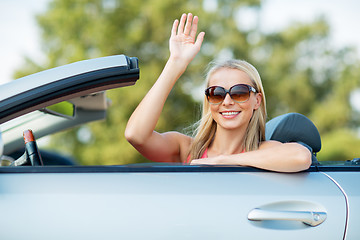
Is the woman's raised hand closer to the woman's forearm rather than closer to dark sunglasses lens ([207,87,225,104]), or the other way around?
the woman's forearm

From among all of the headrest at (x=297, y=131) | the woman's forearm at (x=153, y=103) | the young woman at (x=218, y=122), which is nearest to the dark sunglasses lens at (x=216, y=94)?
the young woman at (x=218, y=122)

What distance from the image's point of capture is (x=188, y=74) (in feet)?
47.6

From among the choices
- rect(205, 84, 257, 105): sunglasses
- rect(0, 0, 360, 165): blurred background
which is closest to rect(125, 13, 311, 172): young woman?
rect(205, 84, 257, 105): sunglasses

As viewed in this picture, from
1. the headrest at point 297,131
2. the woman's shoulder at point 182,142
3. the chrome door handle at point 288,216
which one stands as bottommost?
the chrome door handle at point 288,216

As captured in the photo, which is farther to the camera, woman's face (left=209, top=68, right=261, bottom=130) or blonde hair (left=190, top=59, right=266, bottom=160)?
blonde hair (left=190, top=59, right=266, bottom=160)

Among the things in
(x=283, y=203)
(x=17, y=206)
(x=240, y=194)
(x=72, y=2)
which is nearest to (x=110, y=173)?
(x=17, y=206)

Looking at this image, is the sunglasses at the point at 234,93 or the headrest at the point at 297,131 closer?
the sunglasses at the point at 234,93

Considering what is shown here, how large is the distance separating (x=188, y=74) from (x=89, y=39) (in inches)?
134

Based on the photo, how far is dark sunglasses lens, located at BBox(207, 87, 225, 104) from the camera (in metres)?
2.00

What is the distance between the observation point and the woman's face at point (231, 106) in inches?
79.7

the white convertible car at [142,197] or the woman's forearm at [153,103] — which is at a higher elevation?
the woman's forearm at [153,103]

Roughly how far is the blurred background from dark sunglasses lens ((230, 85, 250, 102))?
429 inches

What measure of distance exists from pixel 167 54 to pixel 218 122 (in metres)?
12.7

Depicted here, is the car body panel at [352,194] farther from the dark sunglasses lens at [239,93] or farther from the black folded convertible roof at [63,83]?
the black folded convertible roof at [63,83]
